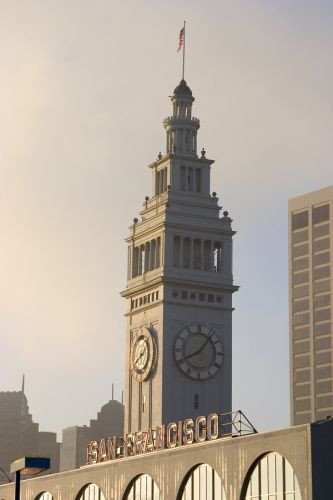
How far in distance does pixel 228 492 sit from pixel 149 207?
63062 mm

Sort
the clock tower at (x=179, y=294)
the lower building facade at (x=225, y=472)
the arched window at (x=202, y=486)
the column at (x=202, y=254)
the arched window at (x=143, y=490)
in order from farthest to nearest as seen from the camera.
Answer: the column at (x=202, y=254) < the clock tower at (x=179, y=294) < the arched window at (x=143, y=490) < the arched window at (x=202, y=486) < the lower building facade at (x=225, y=472)

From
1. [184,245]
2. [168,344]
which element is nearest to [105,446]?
[168,344]

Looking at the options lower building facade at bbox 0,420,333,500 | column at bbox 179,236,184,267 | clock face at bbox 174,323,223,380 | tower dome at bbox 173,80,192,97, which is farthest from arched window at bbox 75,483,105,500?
tower dome at bbox 173,80,192,97

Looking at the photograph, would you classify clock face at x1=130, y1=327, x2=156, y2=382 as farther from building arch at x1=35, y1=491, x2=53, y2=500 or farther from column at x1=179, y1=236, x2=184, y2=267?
building arch at x1=35, y1=491, x2=53, y2=500

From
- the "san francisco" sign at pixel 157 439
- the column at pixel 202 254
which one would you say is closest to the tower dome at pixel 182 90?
the column at pixel 202 254

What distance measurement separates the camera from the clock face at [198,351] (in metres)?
149

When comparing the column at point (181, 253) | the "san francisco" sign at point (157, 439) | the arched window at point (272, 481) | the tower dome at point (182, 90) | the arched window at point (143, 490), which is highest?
the tower dome at point (182, 90)

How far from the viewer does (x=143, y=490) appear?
4503 inches

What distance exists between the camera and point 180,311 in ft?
493

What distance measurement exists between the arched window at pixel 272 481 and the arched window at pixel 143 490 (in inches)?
627

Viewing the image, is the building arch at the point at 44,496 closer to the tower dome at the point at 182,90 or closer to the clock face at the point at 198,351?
the clock face at the point at 198,351

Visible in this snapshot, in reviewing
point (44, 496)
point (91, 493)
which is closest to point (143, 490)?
point (91, 493)

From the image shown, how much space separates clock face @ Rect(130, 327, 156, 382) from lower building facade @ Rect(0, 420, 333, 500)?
22.3 metres

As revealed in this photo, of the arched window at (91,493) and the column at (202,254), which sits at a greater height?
the column at (202,254)
